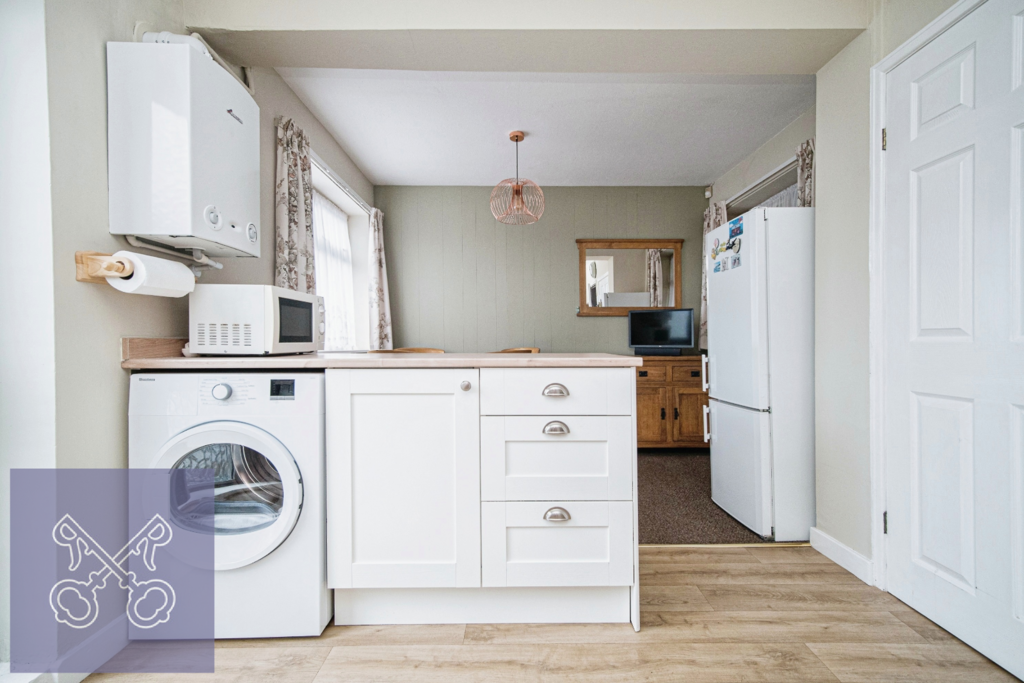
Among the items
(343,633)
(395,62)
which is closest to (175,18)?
(395,62)

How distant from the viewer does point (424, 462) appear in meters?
1.48

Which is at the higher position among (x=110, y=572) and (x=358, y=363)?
(x=358, y=363)

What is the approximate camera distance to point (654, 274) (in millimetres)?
4723

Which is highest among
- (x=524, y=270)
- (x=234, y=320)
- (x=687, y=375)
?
(x=524, y=270)

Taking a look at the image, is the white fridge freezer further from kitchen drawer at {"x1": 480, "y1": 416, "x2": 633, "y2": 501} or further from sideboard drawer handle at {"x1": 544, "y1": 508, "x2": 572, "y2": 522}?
sideboard drawer handle at {"x1": 544, "y1": 508, "x2": 572, "y2": 522}

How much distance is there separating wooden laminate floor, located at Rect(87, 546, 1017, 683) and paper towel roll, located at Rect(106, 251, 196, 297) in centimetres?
113

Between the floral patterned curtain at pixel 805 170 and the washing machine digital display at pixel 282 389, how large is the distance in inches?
124

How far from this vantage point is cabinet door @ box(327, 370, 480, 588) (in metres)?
1.47

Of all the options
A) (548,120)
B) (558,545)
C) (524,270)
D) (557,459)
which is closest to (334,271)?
(524,270)

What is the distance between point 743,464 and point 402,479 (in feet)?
5.91

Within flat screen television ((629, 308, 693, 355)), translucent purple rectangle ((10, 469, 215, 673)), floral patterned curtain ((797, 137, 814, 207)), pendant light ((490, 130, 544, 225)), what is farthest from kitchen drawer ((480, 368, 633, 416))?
flat screen television ((629, 308, 693, 355))

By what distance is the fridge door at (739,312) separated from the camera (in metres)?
2.22

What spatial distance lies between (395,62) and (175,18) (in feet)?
2.71

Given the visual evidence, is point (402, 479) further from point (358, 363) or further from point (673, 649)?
point (673, 649)
